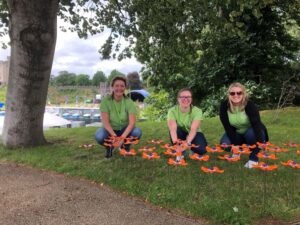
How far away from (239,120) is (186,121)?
2.81 ft

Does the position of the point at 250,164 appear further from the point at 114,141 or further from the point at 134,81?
the point at 134,81

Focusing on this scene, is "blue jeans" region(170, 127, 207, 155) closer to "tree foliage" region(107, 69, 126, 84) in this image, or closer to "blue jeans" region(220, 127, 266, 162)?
"blue jeans" region(220, 127, 266, 162)

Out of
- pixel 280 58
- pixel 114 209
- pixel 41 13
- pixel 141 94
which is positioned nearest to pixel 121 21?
pixel 41 13

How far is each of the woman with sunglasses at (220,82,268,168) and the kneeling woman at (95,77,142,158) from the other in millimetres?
1578

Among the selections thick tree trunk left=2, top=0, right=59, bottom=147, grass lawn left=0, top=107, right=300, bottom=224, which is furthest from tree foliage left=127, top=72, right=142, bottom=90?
grass lawn left=0, top=107, right=300, bottom=224

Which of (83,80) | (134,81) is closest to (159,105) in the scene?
(134,81)

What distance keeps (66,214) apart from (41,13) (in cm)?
476

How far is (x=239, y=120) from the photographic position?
18.0 ft

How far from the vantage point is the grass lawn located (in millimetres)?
3846

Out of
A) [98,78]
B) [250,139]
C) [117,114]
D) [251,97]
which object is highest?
[98,78]

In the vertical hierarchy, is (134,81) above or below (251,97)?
above

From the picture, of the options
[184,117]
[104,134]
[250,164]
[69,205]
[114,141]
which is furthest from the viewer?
[104,134]

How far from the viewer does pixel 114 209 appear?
4.03 m

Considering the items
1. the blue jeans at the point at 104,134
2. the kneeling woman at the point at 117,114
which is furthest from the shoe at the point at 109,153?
the blue jeans at the point at 104,134
